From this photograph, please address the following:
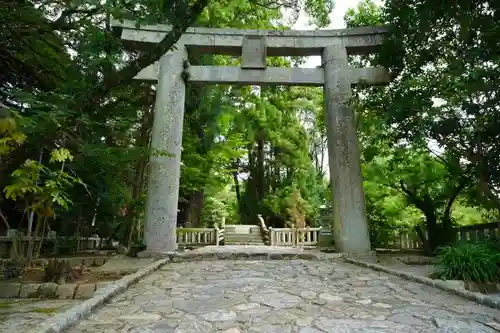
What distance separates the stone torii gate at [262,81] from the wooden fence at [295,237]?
19.9 ft

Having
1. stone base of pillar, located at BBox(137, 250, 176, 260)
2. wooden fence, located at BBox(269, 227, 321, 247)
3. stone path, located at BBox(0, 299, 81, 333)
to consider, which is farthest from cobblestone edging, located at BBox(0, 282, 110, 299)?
wooden fence, located at BBox(269, 227, 321, 247)

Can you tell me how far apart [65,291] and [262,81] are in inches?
262

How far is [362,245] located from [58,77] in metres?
7.15

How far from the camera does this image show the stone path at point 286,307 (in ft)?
9.68

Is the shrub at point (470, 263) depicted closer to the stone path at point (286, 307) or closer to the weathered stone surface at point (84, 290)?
the stone path at point (286, 307)

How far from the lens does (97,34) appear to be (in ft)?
15.4

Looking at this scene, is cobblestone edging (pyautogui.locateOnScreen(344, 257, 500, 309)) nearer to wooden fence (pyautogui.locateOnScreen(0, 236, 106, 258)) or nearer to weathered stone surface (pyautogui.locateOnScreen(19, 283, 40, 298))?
weathered stone surface (pyautogui.locateOnScreen(19, 283, 40, 298))

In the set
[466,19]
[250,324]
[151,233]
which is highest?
[466,19]

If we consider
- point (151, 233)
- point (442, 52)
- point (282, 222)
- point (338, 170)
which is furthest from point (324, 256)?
point (282, 222)

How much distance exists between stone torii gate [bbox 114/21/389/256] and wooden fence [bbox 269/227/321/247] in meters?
6.07

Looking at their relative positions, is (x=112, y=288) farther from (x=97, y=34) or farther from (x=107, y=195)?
(x=107, y=195)

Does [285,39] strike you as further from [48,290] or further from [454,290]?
[48,290]

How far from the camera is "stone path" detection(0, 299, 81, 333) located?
127 inches

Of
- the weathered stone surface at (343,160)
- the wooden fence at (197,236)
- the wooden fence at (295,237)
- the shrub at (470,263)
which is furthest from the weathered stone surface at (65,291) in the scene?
the wooden fence at (295,237)
